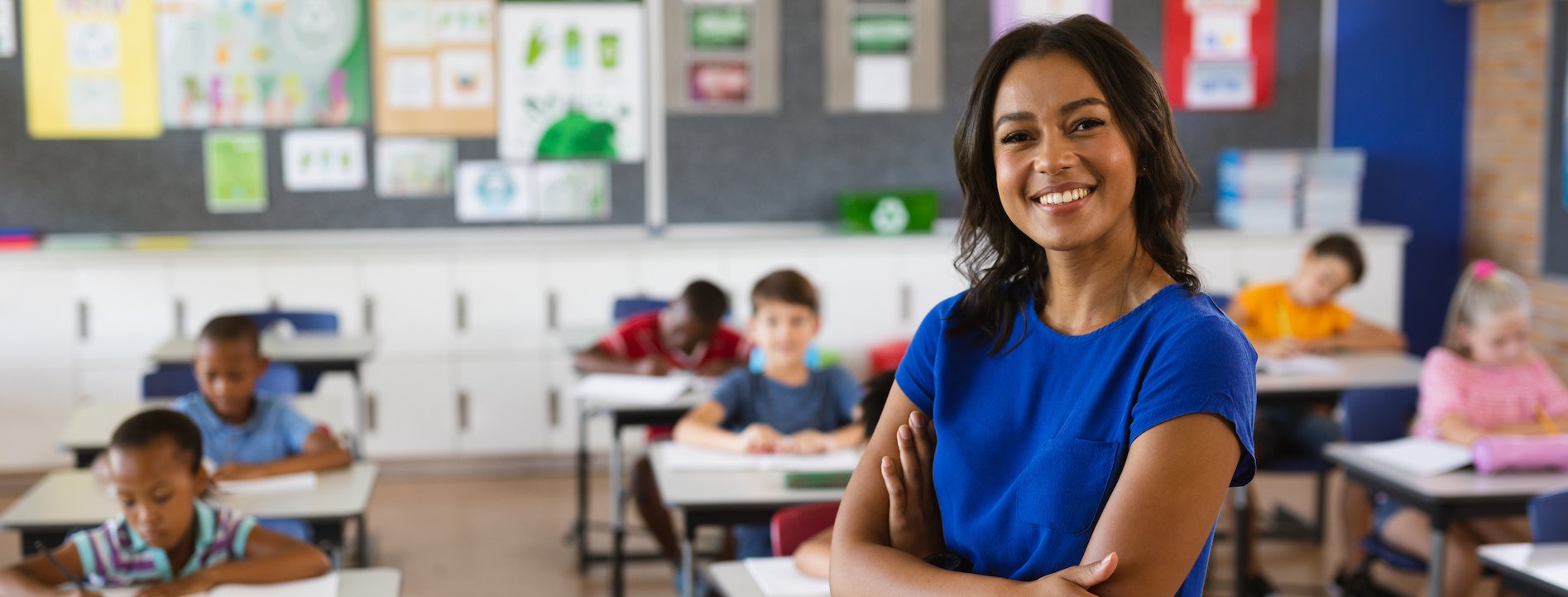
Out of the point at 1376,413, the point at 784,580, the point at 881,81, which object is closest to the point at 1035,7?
the point at 881,81

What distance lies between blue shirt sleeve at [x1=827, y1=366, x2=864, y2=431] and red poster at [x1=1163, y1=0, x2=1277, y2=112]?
10.3 ft

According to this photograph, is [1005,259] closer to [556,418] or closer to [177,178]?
[556,418]

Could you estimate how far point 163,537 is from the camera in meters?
2.47

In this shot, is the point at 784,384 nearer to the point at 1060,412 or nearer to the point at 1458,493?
the point at 1458,493

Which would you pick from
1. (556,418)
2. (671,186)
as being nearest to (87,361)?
(556,418)

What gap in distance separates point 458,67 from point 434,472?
1595 millimetres

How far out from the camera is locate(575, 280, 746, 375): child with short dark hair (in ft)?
14.2

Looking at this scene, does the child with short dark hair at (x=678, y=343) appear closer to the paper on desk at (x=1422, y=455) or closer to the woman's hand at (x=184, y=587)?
the paper on desk at (x=1422, y=455)

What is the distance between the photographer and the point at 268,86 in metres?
5.74

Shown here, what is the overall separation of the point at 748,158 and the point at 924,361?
4.82 metres

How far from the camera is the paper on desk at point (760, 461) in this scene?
3.18 m

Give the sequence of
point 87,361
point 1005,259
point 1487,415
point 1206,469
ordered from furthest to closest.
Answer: point 87,361 → point 1487,415 → point 1005,259 → point 1206,469

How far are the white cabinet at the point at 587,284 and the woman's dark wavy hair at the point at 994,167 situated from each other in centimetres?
445

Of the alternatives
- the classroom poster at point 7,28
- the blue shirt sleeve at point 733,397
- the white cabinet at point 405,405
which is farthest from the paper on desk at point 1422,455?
the classroom poster at point 7,28
